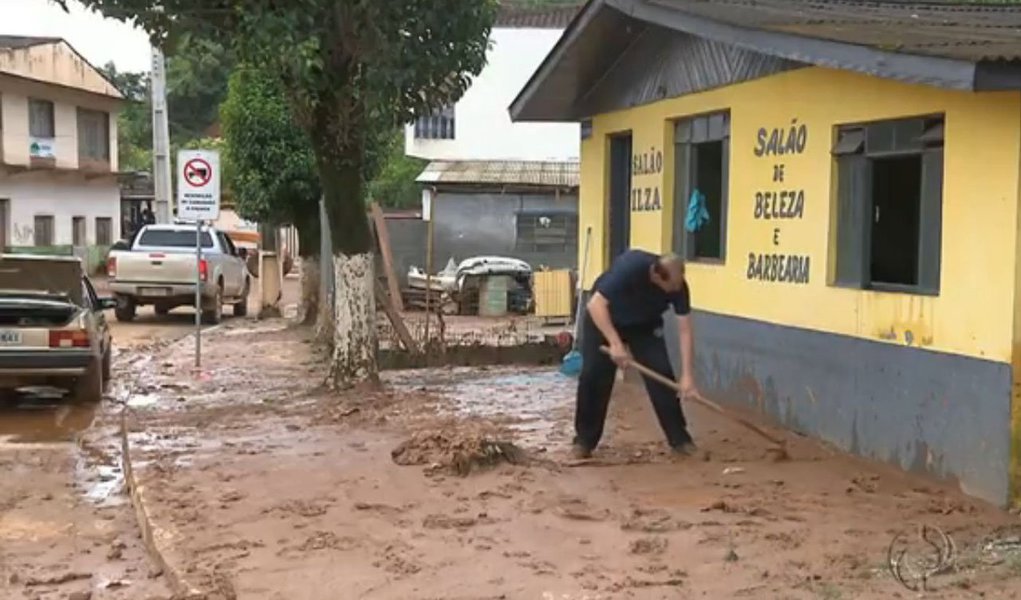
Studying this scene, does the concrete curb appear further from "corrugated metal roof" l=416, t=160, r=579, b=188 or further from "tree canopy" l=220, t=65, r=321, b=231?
"corrugated metal roof" l=416, t=160, r=579, b=188

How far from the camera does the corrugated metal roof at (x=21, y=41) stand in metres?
36.4

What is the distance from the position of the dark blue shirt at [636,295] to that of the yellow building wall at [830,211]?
136 centimetres

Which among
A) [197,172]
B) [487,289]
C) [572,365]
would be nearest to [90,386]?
[197,172]

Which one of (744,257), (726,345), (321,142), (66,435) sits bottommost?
(66,435)

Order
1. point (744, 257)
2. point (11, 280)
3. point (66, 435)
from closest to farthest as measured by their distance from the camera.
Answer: point (744, 257) < point (66, 435) < point (11, 280)

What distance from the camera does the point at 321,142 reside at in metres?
12.2

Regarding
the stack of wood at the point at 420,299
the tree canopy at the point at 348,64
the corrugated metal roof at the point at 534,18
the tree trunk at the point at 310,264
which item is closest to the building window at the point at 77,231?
the corrugated metal roof at the point at 534,18

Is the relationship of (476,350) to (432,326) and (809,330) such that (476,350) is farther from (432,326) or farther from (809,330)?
(809,330)

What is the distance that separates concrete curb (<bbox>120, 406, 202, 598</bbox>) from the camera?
607 cm

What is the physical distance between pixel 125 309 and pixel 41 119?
16.5 m

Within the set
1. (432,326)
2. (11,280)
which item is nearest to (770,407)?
(11,280)

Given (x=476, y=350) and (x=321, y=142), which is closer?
(x=321, y=142)

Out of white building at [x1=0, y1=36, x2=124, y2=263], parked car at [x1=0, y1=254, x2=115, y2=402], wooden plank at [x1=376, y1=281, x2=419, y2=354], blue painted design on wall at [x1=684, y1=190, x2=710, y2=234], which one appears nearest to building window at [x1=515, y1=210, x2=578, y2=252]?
wooden plank at [x1=376, y1=281, x2=419, y2=354]

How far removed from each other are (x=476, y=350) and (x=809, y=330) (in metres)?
7.34
